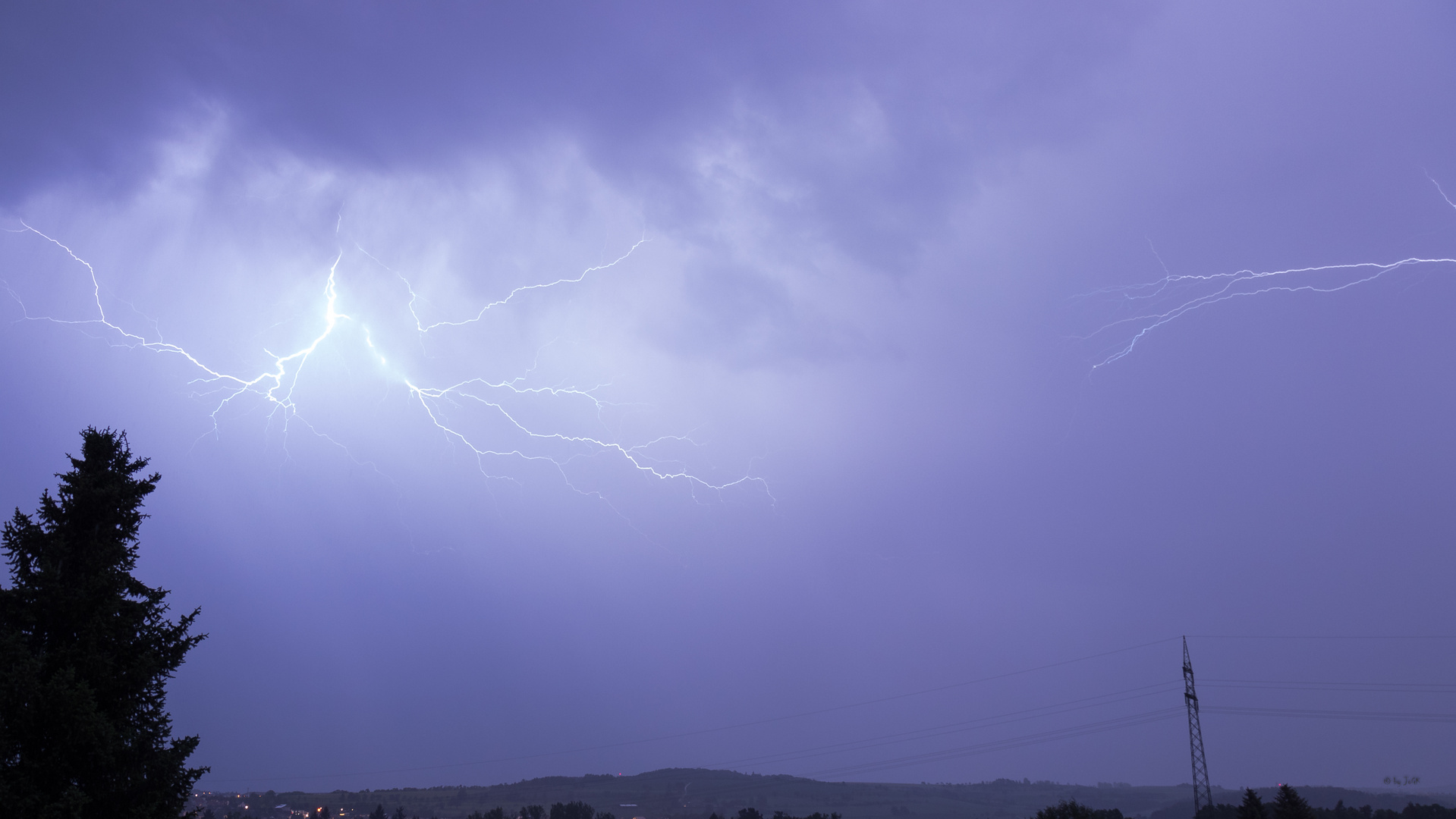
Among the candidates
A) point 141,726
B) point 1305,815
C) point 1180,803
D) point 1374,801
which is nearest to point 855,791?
point 1180,803

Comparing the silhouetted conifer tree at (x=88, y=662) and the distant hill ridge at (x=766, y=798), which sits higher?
the silhouetted conifer tree at (x=88, y=662)

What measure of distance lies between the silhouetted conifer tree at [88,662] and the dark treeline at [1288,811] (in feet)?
92.4

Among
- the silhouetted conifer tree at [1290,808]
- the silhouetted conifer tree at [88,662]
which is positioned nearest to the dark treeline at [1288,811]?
the silhouetted conifer tree at [1290,808]

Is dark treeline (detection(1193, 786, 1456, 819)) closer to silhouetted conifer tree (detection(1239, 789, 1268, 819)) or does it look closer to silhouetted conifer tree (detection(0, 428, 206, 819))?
silhouetted conifer tree (detection(1239, 789, 1268, 819))

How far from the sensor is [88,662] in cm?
805

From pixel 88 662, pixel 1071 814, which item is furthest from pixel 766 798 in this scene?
pixel 88 662

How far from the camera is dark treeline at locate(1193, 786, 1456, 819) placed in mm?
23078

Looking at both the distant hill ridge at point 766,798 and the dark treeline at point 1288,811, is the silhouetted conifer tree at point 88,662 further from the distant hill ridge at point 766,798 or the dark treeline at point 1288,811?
the distant hill ridge at point 766,798

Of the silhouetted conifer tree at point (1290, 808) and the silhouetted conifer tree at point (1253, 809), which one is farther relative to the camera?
the silhouetted conifer tree at point (1253, 809)

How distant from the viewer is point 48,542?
8305mm

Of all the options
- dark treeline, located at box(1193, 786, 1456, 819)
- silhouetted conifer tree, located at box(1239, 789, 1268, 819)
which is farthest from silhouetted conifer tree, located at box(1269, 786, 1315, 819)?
silhouetted conifer tree, located at box(1239, 789, 1268, 819)

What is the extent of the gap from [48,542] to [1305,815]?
1238 inches

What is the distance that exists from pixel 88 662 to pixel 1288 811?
1192 inches

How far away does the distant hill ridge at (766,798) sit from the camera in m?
96.2
